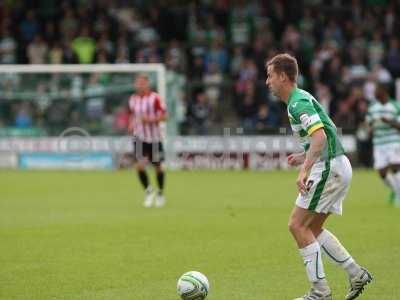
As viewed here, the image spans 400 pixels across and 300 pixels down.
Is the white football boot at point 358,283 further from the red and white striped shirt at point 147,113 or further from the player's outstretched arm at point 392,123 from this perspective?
the red and white striped shirt at point 147,113

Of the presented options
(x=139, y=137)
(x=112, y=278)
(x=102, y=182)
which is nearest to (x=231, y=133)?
(x=102, y=182)

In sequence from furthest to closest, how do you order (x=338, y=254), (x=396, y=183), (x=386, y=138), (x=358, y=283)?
(x=386, y=138), (x=396, y=183), (x=338, y=254), (x=358, y=283)

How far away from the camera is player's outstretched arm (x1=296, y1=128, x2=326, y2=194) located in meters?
7.96

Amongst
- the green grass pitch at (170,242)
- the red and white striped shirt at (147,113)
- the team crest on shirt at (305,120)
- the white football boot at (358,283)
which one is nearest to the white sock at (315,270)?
the white football boot at (358,283)

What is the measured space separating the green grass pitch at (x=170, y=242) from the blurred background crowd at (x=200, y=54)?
689 centimetres

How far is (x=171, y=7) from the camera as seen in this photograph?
32500 millimetres

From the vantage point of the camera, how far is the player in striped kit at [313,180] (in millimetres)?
8141

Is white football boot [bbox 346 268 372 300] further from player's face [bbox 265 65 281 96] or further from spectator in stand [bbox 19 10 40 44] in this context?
spectator in stand [bbox 19 10 40 44]

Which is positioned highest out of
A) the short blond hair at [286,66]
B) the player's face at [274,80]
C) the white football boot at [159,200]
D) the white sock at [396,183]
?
the short blond hair at [286,66]

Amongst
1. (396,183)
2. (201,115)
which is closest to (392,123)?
(396,183)

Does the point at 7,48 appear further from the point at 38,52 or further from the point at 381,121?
the point at 381,121

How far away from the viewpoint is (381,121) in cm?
1759

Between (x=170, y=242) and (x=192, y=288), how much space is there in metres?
4.13

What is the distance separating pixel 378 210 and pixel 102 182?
8634mm
